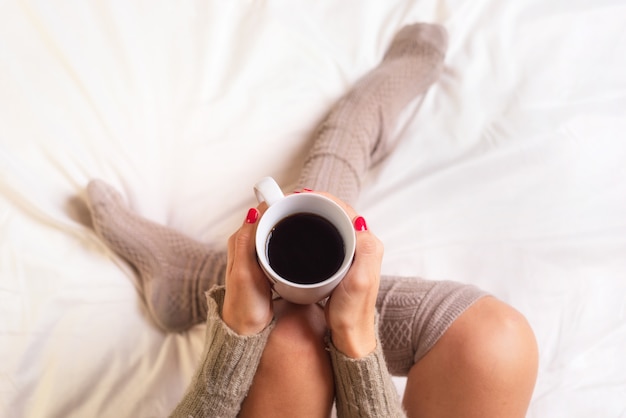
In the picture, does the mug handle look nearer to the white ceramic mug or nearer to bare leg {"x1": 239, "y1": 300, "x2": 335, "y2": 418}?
the white ceramic mug

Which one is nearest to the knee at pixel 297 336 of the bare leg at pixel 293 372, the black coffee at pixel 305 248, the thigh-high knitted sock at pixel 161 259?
the bare leg at pixel 293 372

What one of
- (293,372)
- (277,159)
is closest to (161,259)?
(277,159)

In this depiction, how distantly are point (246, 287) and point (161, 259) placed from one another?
1.14 ft

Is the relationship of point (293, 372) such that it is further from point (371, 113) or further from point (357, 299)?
point (371, 113)

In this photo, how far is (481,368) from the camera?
2.10 feet

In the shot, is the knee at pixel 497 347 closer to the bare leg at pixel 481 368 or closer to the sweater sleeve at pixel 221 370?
the bare leg at pixel 481 368

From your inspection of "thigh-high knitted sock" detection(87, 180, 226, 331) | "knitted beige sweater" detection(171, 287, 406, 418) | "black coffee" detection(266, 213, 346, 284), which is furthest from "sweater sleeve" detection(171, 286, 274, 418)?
"thigh-high knitted sock" detection(87, 180, 226, 331)

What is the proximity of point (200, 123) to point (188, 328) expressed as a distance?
12.8 inches

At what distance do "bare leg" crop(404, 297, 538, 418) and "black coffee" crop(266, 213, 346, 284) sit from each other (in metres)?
0.23

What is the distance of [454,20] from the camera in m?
1.01

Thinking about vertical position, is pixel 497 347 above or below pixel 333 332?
below

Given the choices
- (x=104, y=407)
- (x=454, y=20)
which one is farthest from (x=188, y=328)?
(x=454, y=20)

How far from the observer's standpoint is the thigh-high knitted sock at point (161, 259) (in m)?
0.83

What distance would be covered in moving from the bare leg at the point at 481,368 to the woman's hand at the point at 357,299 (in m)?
0.13
